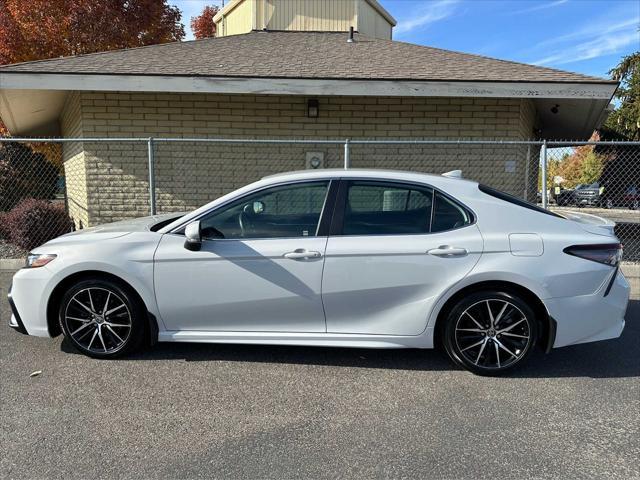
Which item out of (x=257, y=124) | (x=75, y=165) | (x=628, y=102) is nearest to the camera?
(x=257, y=124)

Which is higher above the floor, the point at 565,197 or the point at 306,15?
the point at 306,15

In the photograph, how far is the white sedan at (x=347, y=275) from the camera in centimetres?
367

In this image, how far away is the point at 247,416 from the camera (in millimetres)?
3186

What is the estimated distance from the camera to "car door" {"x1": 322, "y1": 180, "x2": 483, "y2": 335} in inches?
145

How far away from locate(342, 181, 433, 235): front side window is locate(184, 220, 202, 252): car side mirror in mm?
1086

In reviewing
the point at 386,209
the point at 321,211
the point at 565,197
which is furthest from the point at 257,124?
the point at 565,197

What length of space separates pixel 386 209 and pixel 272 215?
0.90 meters

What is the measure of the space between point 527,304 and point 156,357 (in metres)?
2.95

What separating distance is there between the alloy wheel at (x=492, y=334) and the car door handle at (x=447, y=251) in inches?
15.6

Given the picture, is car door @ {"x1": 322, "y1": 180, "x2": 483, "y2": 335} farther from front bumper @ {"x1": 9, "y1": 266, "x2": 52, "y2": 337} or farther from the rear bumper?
front bumper @ {"x1": 9, "y1": 266, "x2": 52, "y2": 337}

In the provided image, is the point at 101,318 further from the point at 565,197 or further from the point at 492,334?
the point at 565,197

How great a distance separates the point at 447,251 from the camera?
367cm

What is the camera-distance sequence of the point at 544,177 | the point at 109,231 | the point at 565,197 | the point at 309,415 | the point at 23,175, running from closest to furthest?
the point at 309,415 → the point at 109,231 → the point at 544,177 → the point at 23,175 → the point at 565,197

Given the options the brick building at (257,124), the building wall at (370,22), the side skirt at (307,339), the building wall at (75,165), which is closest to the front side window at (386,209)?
the side skirt at (307,339)
